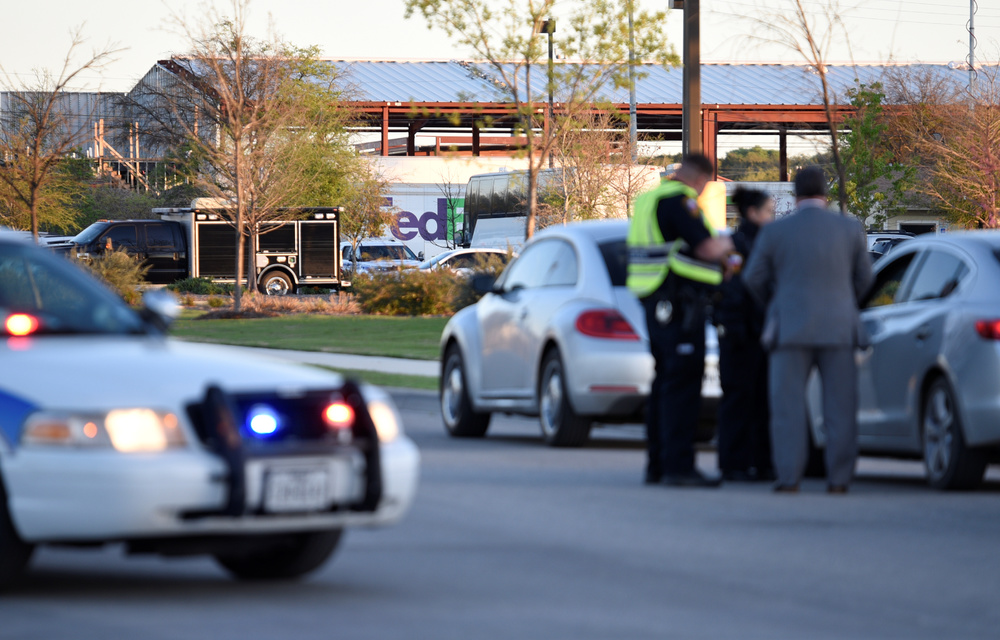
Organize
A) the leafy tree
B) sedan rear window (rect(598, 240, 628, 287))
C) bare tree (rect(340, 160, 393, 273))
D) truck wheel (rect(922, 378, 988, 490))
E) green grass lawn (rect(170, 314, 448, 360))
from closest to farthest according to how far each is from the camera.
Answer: truck wheel (rect(922, 378, 988, 490))
sedan rear window (rect(598, 240, 628, 287))
green grass lawn (rect(170, 314, 448, 360))
the leafy tree
bare tree (rect(340, 160, 393, 273))

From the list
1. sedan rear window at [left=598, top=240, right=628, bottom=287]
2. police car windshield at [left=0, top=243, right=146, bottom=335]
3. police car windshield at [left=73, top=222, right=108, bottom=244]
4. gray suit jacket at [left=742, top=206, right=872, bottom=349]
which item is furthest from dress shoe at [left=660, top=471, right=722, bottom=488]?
police car windshield at [left=73, top=222, right=108, bottom=244]

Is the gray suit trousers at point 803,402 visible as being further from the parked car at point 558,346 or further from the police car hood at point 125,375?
the police car hood at point 125,375

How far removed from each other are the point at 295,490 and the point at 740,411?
16.0 ft

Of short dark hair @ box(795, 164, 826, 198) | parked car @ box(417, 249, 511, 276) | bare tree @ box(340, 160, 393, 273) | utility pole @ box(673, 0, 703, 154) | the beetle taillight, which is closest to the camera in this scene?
the beetle taillight

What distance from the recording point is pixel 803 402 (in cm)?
969

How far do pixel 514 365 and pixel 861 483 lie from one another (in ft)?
10.2

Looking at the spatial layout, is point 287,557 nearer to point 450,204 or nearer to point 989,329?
point 989,329

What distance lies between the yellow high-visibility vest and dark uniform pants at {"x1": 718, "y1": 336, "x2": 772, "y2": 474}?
0.73 meters

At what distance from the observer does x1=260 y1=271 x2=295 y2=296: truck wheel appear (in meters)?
45.1

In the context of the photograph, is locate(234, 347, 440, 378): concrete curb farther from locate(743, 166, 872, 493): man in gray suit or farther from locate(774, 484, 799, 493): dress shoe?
locate(743, 166, 872, 493): man in gray suit

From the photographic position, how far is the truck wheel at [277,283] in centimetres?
4509

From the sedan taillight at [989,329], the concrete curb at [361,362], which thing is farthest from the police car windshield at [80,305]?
the concrete curb at [361,362]

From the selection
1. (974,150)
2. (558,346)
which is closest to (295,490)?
(558,346)

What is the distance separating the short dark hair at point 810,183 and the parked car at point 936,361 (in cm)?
95
